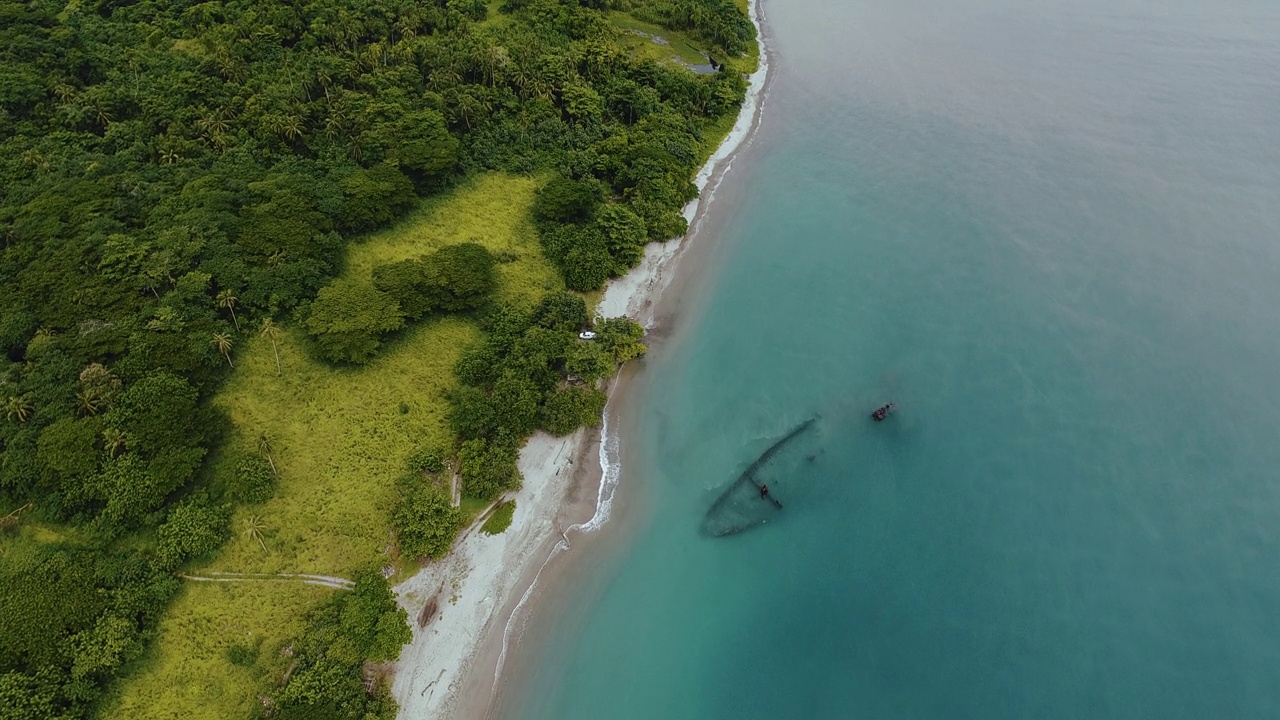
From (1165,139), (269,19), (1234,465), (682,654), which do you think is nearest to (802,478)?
(682,654)

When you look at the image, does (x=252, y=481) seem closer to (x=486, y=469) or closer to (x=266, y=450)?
(x=266, y=450)

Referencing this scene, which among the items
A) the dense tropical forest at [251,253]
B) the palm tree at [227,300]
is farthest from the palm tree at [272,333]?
the palm tree at [227,300]

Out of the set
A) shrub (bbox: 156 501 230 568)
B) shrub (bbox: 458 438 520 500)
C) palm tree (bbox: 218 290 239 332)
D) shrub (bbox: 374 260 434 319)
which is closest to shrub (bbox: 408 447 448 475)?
shrub (bbox: 458 438 520 500)

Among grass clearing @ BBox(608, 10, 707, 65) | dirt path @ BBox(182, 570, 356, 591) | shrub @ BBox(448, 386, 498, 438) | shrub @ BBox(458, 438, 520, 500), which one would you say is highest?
grass clearing @ BBox(608, 10, 707, 65)

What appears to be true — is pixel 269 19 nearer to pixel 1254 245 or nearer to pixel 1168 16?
pixel 1254 245

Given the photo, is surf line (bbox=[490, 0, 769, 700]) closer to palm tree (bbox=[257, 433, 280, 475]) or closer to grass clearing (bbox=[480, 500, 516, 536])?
grass clearing (bbox=[480, 500, 516, 536])

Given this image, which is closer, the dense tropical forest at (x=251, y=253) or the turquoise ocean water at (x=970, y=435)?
the dense tropical forest at (x=251, y=253)

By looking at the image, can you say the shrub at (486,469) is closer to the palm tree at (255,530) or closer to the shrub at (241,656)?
the palm tree at (255,530)

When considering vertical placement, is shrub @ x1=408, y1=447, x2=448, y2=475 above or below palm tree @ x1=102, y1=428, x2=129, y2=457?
below
